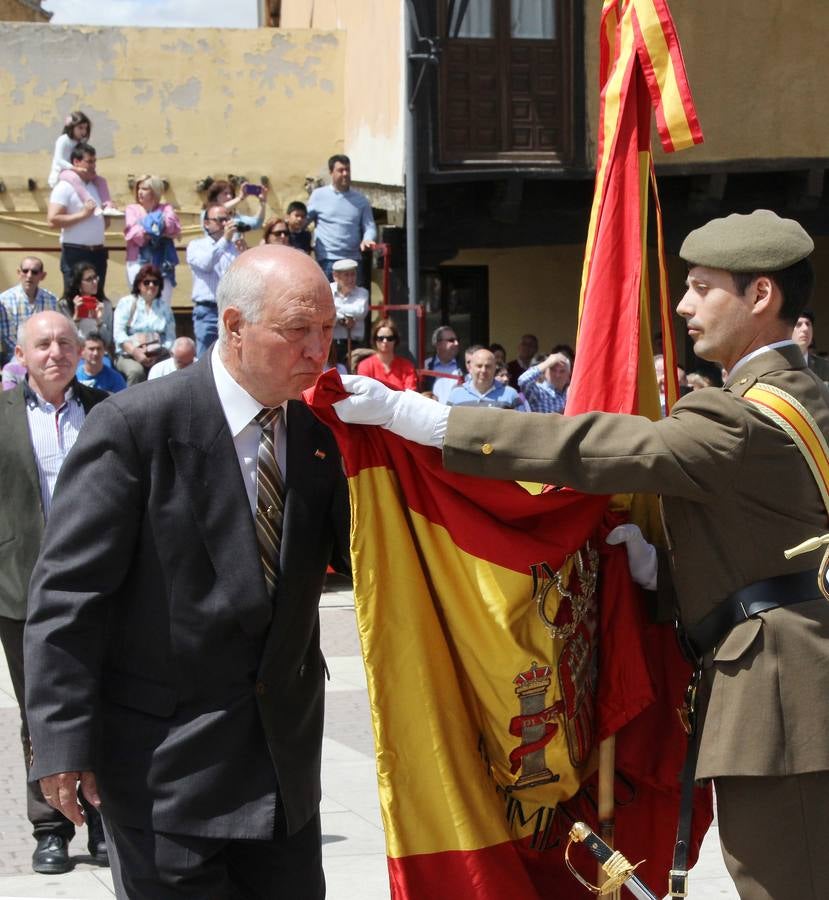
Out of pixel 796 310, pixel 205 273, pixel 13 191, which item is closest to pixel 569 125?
pixel 205 273


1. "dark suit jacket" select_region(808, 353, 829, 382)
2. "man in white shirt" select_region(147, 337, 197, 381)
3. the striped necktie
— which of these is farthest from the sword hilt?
"man in white shirt" select_region(147, 337, 197, 381)

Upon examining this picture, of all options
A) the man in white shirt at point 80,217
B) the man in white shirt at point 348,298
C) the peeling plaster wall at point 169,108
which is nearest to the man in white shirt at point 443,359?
the man in white shirt at point 348,298

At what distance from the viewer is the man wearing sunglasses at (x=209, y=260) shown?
505 inches

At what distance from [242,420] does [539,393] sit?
8644 millimetres

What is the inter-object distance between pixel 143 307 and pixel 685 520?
10.1m

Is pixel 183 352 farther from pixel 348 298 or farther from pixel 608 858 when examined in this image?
pixel 608 858

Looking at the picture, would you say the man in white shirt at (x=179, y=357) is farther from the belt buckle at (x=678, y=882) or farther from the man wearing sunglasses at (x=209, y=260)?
the belt buckle at (x=678, y=882)

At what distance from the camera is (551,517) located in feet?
11.3

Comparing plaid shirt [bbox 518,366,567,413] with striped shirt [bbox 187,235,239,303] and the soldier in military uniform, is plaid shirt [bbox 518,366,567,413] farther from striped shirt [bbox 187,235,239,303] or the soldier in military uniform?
the soldier in military uniform

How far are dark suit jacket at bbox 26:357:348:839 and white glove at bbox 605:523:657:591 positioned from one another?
92 cm

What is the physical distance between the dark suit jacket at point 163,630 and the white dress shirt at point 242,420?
0.04 metres

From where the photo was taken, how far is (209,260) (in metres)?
12.9

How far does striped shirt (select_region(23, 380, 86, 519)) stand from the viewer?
205 inches

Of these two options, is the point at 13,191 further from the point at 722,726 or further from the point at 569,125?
the point at 722,726
